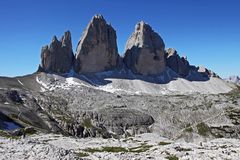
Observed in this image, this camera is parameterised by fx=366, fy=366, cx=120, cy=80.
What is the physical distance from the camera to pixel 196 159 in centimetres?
4062

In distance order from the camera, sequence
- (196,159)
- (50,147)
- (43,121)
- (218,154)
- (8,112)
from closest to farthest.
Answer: (50,147), (196,159), (218,154), (8,112), (43,121)

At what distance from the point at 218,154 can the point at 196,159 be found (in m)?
4.12

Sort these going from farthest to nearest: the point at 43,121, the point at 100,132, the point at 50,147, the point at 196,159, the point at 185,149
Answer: the point at 100,132
the point at 43,121
the point at 185,149
the point at 196,159
the point at 50,147

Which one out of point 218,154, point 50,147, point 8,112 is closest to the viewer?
point 50,147

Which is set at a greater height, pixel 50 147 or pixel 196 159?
pixel 50 147

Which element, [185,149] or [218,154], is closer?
[218,154]

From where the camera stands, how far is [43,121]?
18212 cm

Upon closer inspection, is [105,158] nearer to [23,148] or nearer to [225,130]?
[23,148]

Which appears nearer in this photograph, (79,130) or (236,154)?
(236,154)

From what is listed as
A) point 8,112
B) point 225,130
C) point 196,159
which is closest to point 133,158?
point 196,159

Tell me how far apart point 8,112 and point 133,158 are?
433ft

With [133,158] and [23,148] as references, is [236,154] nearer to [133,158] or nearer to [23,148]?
[133,158]

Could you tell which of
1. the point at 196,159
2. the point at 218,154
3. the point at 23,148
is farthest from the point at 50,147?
the point at 218,154

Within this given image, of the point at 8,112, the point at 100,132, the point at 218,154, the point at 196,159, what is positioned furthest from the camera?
the point at 100,132
